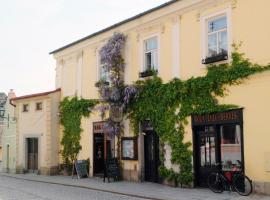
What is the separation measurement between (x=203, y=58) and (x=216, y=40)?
876mm

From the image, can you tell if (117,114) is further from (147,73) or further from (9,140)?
(9,140)

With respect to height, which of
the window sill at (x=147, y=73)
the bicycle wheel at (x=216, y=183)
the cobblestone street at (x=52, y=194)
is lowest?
the cobblestone street at (x=52, y=194)

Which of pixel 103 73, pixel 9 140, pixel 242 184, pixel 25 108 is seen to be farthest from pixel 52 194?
pixel 9 140

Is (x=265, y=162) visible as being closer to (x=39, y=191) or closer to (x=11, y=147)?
(x=39, y=191)

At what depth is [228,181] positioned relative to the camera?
1596 centimetres

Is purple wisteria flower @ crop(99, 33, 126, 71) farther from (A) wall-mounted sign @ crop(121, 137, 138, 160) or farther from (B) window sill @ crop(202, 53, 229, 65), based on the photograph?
(B) window sill @ crop(202, 53, 229, 65)

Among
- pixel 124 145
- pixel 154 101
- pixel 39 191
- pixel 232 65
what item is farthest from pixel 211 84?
pixel 39 191

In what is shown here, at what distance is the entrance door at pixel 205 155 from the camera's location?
17.3m

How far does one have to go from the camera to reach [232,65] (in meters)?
16.2

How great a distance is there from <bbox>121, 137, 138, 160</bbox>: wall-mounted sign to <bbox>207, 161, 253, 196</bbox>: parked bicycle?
17.3ft

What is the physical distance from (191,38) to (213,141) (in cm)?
440

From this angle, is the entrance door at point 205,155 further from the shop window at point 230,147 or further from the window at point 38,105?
the window at point 38,105

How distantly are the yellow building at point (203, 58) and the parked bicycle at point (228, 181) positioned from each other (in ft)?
1.19

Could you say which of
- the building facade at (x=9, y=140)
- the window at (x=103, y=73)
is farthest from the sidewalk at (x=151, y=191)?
the building facade at (x=9, y=140)
